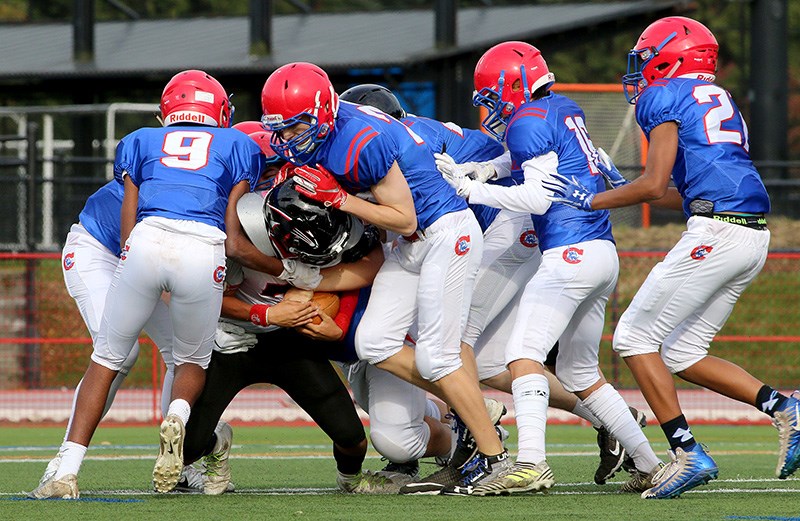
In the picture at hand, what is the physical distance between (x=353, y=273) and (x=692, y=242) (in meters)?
1.57

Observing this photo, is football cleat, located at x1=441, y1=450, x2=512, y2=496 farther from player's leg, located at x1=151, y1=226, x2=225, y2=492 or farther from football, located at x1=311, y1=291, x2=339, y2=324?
player's leg, located at x1=151, y1=226, x2=225, y2=492

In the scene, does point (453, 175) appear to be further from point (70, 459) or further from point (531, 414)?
point (70, 459)

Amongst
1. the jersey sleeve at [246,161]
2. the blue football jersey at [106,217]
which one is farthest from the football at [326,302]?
the blue football jersey at [106,217]

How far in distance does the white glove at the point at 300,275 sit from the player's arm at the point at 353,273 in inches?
1.5

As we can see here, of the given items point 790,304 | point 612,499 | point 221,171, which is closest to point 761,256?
point 612,499

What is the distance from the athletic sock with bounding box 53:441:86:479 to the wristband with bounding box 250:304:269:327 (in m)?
0.95

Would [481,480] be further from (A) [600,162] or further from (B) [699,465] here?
(A) [600,162]

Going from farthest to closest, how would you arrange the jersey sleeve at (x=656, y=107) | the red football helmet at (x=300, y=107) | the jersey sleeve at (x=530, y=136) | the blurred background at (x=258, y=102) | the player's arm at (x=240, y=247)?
the blurred background at (x=258, y=102) → the jersey sleeve at (x=530, y=136) → the player's arm at (x=240, y=247) → the jersey sleeve at (x=656, y=107) → the red football helmet at (x=300, y=107)

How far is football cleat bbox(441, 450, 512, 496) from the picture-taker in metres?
5.84

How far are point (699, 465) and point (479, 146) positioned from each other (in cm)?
206

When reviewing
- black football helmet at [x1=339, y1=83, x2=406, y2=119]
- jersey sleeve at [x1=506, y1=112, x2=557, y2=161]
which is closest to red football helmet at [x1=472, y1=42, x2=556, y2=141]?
jersey sleeve at [x1=506, y1=112, x2=557, y2=161]

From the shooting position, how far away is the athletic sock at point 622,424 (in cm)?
602

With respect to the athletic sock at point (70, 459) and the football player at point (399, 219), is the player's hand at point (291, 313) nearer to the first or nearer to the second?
the football player at point (399, 219)

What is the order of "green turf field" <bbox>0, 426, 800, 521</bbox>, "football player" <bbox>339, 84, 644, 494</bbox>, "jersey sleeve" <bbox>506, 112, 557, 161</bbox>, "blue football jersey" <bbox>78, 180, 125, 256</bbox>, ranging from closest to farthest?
"green turf field" <bbox>0, 426, 800, 521</bbox> → "jersey sleeve" <bbox>506, 112, 557, 161</bbox> → "football player" <bbox>339, 84, 644, 494</bbox> → "blue football jersey" <bbox>78, 180, 125, 256</bbox>
